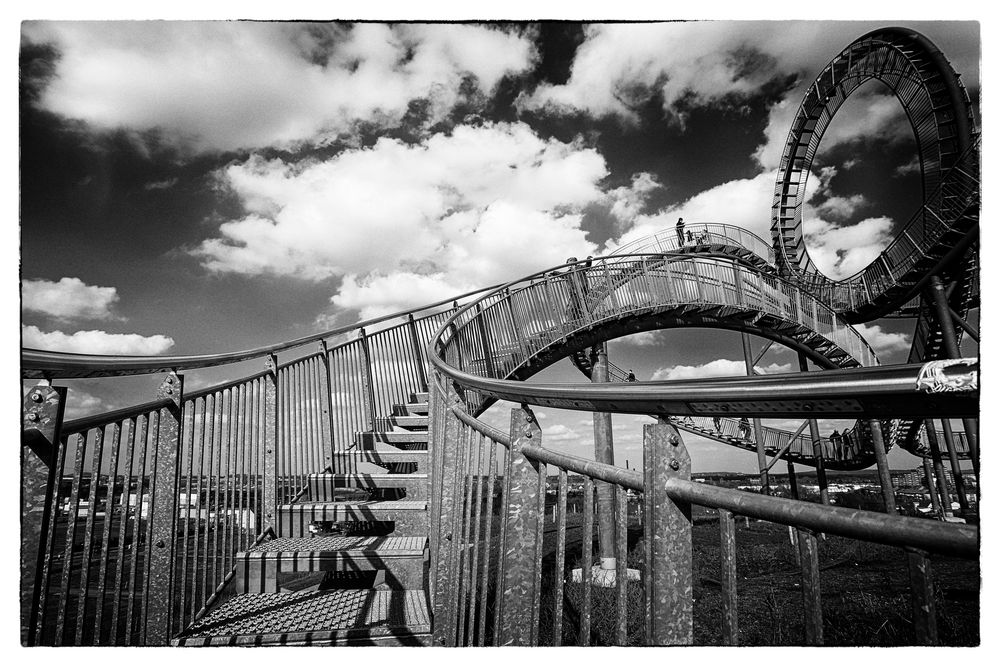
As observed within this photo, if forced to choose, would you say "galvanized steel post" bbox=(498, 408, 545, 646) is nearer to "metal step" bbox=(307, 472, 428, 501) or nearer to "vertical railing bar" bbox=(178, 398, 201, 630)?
"vertical railing bar" bbox=(178, 398, 201, 630)

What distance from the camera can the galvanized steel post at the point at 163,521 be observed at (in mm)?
1876

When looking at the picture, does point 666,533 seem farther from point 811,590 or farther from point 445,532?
point 445,532

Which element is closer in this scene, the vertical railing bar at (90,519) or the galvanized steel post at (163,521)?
the vertical railing bar at (90,519)

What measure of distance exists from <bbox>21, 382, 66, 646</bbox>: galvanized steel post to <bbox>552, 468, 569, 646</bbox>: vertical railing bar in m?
1.20

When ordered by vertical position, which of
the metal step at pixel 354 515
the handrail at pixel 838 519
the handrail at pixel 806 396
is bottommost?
the metal step at pixel 354 515

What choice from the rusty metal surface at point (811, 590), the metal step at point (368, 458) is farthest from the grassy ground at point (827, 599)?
the metal step at point (368, 458)

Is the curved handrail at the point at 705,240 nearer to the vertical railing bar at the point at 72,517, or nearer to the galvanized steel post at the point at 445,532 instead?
the galvanized steel post at the point at 445,532

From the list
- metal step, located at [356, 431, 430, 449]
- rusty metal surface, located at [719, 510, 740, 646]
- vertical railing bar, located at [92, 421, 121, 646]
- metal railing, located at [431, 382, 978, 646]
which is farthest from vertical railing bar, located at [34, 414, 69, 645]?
metal step, located at [356, 431, 430, 449]

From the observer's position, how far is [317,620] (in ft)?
6.91

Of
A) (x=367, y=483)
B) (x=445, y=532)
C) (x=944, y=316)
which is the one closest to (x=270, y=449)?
(x=367, y=483)

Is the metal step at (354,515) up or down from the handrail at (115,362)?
Answer: down

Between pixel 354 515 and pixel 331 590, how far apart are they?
0.38 m

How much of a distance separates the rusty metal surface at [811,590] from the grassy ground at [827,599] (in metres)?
0.07
